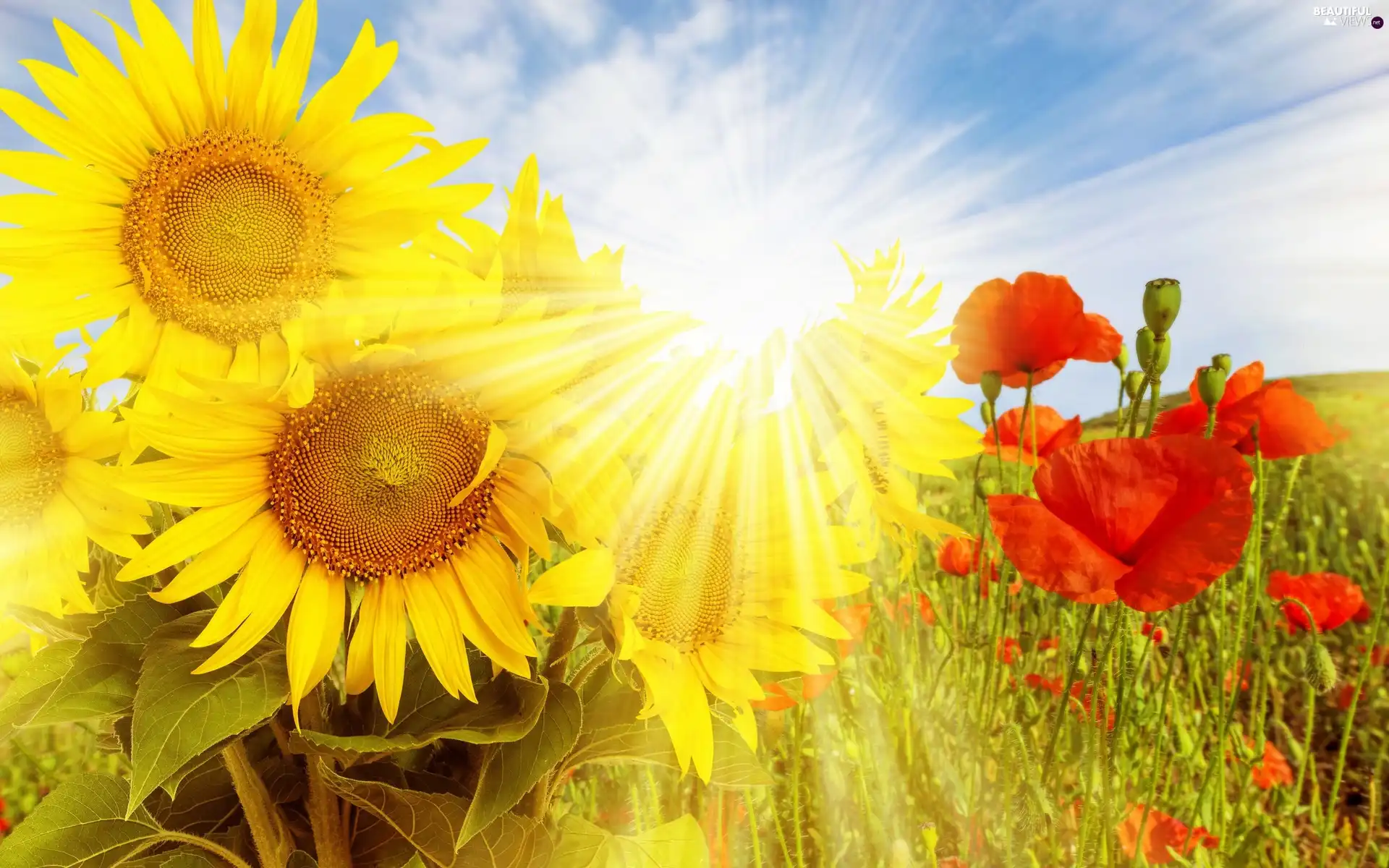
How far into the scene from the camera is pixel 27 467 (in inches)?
19.6

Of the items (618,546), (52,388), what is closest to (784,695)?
(618,546)

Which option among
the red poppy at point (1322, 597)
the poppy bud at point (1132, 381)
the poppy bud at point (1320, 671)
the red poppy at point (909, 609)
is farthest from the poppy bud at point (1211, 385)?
the red poppy at point (1322, 597)

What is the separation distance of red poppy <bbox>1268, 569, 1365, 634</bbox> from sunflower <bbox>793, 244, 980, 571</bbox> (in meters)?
1.05

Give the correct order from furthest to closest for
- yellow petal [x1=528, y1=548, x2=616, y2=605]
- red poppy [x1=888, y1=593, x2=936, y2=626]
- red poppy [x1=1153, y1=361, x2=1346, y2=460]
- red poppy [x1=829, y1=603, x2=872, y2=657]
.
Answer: red poppy [x1=888, y1=593, x2=936, y2=626]
red poppy [x1=1153, y1=361, x2=1346, y2=460]
red poppy [x1=829, y1=603, x2=872, y2=657]
yellow petal [x1=528, y1=548, x2=616, y2=605]

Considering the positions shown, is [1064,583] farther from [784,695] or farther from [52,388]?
[52,388]

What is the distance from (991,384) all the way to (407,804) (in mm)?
689

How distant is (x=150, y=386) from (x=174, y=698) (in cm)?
15

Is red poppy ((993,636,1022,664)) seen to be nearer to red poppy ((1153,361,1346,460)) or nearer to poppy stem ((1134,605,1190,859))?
poppy stem ((1134,605,1190,859))

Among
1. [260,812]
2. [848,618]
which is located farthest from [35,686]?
[848,618]

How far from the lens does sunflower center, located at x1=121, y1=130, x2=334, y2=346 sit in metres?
0.47

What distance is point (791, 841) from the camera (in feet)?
4.69

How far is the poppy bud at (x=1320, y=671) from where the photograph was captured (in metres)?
1.03

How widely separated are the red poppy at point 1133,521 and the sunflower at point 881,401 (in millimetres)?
63

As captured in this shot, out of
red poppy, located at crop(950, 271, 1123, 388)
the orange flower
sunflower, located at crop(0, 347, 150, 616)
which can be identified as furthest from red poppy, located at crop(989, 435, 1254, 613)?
the orange flower
